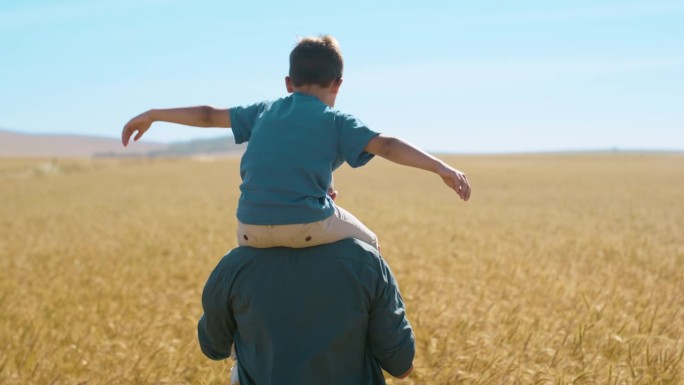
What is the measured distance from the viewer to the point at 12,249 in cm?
1070

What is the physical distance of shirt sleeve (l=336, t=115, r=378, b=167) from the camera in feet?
8.54

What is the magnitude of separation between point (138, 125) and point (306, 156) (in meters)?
0.91

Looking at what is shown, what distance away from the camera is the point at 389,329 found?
9.12ft

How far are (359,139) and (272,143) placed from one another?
0.35m

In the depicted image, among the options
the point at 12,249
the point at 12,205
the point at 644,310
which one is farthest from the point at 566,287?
the point at 12,205

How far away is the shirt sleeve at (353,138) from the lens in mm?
2602

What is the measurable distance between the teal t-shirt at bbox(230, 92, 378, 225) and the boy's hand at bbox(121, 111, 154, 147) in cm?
59

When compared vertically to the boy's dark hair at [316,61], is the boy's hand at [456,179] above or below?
below

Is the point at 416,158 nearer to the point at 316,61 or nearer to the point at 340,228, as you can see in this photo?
the point at 340,228

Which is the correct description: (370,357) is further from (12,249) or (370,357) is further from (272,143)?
(12,249)

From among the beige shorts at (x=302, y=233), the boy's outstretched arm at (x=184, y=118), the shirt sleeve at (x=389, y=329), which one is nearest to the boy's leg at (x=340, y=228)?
the beige shorts at (x=302, y=233)

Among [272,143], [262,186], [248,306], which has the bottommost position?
[248,306]

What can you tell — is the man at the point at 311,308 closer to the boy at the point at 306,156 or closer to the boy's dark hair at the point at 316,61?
the boy at the point at 306,156

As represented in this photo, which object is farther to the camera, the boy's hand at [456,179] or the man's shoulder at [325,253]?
the man's shoulder at [325,253]
